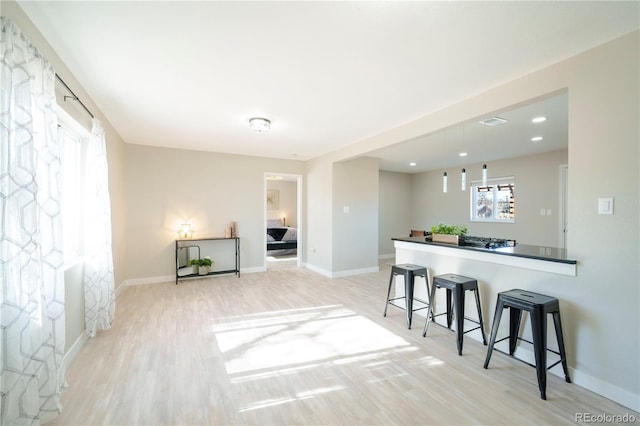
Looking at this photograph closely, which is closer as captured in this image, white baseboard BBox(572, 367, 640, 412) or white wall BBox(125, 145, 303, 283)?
white baseboard BBox(572, 367, 640, 412)

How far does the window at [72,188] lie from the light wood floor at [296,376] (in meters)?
0.98

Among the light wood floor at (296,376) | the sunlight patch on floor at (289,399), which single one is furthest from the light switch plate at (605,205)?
the sunlight patch on floor at (289,399)

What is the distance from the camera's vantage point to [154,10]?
170 cm

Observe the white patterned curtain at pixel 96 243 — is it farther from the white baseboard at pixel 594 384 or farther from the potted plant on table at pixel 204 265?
the white baseboard at pixel 594 384

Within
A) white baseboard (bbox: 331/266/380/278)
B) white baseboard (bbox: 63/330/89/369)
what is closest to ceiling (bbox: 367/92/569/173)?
white baseboard (bbox: 331/266/380/278)

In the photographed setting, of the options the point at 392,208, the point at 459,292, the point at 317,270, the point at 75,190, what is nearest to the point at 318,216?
the point at 317,270

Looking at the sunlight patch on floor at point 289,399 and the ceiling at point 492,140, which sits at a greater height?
the ceiling at point 492,140

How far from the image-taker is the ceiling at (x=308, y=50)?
5.60 feet

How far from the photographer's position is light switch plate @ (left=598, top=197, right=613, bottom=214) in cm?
197

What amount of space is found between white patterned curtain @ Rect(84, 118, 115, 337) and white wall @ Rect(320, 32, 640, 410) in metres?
4.15

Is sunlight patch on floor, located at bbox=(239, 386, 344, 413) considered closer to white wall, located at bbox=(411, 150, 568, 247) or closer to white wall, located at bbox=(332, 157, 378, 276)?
white wall, located at bbox=(332, 157, 378, 276)

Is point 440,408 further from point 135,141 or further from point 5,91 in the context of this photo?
point 135,141

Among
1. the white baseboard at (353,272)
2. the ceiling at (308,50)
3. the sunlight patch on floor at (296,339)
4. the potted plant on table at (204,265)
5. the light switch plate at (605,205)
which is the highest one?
the ceiling at (308,50)

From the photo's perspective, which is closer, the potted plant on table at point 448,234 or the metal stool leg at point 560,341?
the metal stool leg at point 560,341
